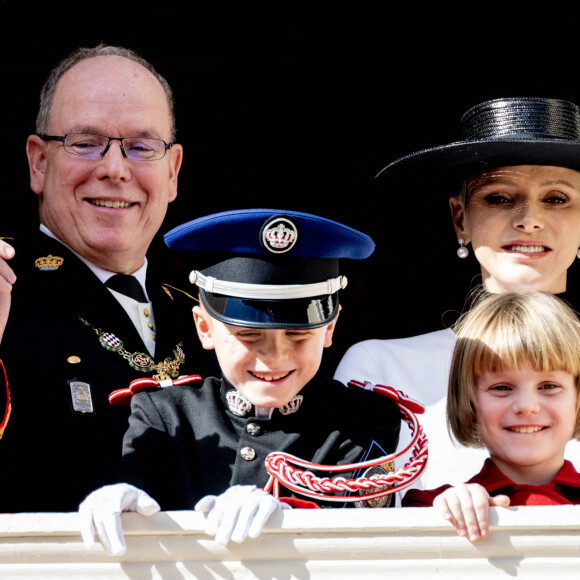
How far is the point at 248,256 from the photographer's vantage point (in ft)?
7.21

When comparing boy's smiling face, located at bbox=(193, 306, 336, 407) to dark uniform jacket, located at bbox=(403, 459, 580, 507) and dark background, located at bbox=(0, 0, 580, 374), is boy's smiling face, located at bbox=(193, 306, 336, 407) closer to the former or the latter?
dark uniform jacket, located at bbox=(403, 459, 580, 507)

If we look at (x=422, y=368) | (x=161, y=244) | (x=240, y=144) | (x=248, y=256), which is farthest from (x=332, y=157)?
(x=248, y=256)

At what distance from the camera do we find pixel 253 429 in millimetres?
2225

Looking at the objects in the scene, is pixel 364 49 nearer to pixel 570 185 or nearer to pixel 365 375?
pixel 570 185

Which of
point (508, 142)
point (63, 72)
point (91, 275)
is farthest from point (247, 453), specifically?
point (63, 72)

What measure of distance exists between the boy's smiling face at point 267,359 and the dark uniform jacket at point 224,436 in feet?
0.34

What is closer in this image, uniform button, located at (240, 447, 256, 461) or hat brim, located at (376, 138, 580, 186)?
uniform button, located at (240, 447, 256, 461)

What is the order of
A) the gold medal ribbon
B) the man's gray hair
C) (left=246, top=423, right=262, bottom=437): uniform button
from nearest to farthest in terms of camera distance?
1. (left=246, top=423, right=262, bottom=437): uniform button
2. the gold medal ribbon
3. the man's gray hair

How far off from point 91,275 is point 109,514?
111cm

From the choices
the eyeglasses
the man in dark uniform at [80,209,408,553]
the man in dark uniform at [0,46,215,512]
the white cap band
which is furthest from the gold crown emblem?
the white cap band

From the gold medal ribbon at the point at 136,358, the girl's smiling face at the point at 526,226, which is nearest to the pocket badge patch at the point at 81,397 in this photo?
the gold medal ribbon at the point at 136,358

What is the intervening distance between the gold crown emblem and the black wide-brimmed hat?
945mm

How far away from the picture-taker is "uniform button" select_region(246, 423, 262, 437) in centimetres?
222

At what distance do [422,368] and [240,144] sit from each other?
1.44 metres
